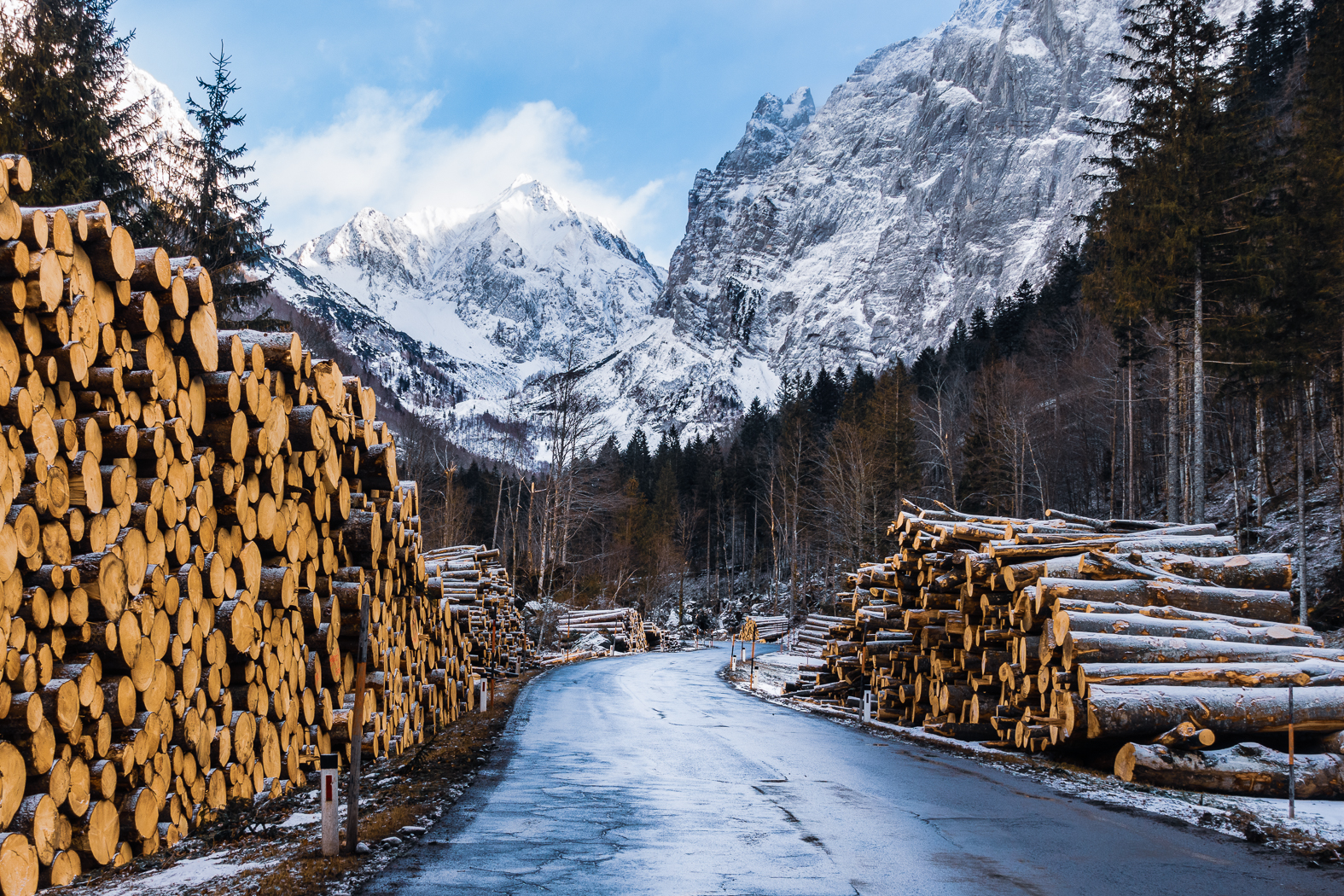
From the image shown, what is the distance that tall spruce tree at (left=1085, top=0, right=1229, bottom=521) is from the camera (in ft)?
72.4

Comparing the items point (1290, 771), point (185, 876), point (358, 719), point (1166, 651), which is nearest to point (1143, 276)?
point (1166, 651)

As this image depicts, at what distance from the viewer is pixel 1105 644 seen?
34.1 ft

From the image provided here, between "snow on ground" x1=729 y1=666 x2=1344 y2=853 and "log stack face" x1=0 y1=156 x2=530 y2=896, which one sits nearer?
"log stack face" x1=0 y1=156 x2=530 y2=896

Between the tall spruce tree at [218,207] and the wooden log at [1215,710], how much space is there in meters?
23.6

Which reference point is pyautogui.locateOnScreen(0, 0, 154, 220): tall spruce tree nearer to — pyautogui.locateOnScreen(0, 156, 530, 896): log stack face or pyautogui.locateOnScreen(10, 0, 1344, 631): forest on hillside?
pyautogui.locateOnScreen(10, 0, 1344, 631): forest on hillside

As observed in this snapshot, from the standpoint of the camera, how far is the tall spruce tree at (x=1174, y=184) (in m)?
22.1

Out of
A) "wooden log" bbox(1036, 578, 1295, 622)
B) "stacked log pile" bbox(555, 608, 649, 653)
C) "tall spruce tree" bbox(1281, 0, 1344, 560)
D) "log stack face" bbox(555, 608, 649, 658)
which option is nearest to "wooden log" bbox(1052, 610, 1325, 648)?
"wooden log" bbox(1036, 578, 1295, 622)

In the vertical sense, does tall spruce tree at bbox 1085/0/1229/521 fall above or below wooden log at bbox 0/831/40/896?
above

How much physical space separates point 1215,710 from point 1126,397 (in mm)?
35180

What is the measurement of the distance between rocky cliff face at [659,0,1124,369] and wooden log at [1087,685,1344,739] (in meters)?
108

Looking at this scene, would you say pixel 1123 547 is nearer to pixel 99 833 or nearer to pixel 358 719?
pixel 358 719

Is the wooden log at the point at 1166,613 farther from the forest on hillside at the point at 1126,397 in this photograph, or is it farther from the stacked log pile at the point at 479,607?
the forest on hillside at the point at 1126,397

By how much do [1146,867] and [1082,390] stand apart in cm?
4229

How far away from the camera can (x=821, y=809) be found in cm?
820
